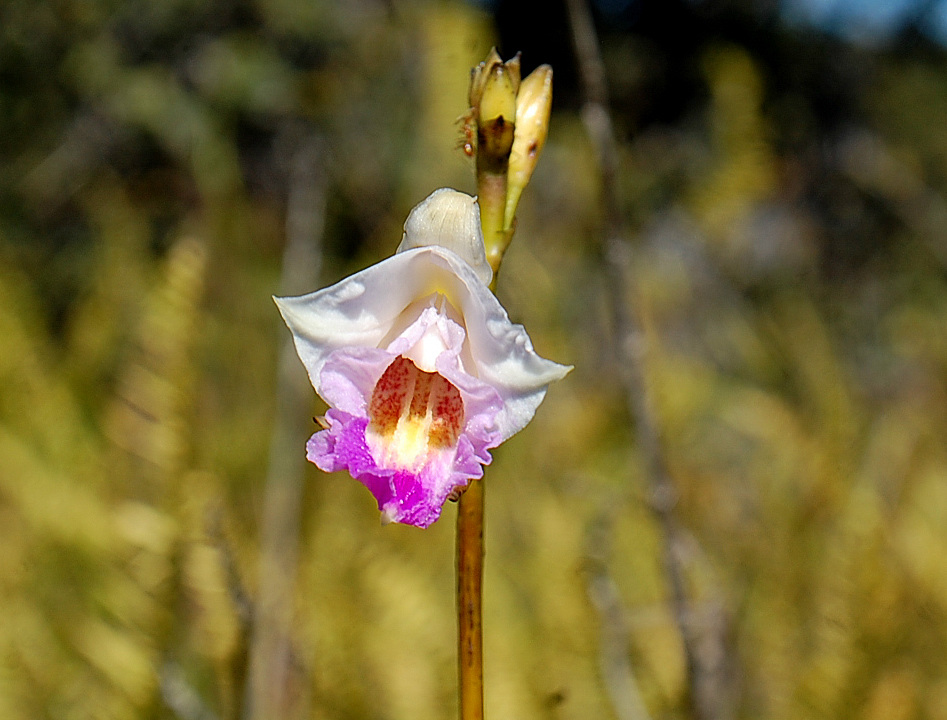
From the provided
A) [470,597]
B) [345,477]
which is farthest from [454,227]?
[345,477]

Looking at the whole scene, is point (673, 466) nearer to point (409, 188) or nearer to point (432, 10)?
point (409, 188)

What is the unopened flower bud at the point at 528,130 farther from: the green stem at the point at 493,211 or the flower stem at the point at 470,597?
the flower stem at the point at 470,597

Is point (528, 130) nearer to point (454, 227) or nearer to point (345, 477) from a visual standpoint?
point (454, 227)

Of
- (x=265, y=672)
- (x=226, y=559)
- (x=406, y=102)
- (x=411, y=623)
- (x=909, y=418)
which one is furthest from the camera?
(x=406, y=102)

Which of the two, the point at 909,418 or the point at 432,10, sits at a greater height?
the point at 432,10

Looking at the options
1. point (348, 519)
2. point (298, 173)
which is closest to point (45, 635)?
point (348, 519)

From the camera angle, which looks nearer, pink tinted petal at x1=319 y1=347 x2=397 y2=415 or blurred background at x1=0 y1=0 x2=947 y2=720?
pink tinted petal at x1=319 y1=347 x2=397 y2=415

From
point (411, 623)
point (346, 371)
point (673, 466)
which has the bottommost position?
point (346, 371)

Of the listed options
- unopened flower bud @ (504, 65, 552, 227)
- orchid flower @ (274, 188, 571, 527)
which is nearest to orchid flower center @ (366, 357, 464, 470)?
orchid flower @ (274, 188, 571, 527)

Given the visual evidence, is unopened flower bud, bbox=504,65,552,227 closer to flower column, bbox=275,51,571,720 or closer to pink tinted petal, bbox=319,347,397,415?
flower column, bbox=275,51,571,720
